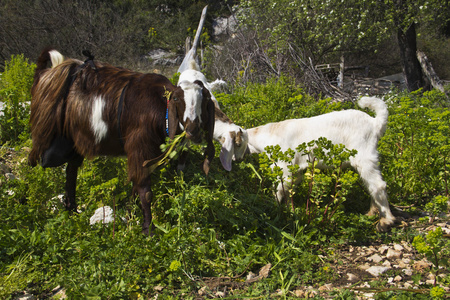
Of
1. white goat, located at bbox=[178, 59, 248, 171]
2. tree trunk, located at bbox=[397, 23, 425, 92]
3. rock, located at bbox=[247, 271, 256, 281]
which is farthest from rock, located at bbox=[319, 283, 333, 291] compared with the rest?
tree trunk, located at bbox=[397, 23, 425, 92]

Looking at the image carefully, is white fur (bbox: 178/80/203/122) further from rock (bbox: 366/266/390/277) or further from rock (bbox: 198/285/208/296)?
rock (bbox: 366/266/390/277)

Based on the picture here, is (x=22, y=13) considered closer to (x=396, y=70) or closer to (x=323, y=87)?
(x=323, y=87)

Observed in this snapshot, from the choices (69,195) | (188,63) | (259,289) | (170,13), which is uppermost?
(170,13)

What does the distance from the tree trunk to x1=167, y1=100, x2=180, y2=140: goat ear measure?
8684mm

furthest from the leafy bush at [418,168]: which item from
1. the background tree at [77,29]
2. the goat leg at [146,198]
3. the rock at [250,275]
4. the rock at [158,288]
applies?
the background tree at [77,29]

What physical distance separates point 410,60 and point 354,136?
24.5 feet

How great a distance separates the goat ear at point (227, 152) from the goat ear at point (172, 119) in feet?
3.54

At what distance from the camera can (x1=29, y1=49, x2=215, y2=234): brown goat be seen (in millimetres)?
2859

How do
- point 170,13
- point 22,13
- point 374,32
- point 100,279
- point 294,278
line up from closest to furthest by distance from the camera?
point 100,279
point 294,278
point 374,32
point 22,13
point 170,13

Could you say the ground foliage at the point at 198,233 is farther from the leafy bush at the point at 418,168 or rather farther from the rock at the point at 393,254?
the rock at the point at 393,254

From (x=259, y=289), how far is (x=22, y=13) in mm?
12676

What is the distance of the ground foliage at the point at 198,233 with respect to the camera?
2.65 meters

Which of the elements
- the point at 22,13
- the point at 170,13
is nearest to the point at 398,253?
the point at 22,13

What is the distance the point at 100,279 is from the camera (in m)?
2.60
